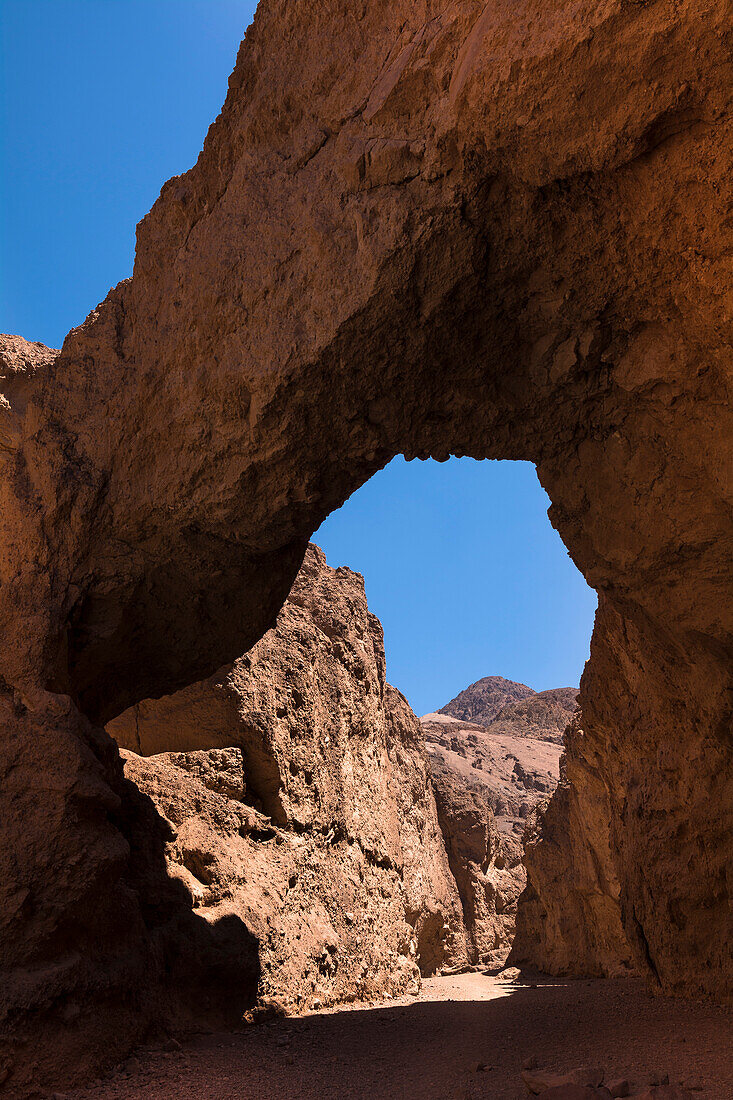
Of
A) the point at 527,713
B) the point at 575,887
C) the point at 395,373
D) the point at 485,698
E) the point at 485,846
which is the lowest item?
the point at 575,887

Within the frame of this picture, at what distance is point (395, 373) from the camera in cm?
450

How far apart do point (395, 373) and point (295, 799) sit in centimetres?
613

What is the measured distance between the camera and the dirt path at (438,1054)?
3.52 m

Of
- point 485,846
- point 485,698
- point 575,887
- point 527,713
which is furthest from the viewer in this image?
point 485,698

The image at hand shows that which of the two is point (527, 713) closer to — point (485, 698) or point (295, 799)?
point (485, 698)

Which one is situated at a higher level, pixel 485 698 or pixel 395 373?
pixel 485 698

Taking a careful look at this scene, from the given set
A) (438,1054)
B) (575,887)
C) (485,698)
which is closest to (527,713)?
(485,698)

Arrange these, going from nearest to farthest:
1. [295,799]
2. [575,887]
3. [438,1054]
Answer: [438,1054] < [295,799] < [575,887]

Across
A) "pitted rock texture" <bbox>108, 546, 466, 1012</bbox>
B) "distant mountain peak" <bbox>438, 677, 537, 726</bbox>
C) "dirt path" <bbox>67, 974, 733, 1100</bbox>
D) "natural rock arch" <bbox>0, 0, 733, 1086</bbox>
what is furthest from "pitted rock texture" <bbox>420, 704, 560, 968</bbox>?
"distant mountain peak" <bbox>438, 677, 537, 726</bbox>

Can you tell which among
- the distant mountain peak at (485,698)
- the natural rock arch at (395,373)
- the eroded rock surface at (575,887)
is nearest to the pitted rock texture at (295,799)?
the natural rock arch at (395,373)

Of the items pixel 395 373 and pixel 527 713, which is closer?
pixel 395 373

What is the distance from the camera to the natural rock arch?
11.6ft

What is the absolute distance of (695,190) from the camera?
137 inches

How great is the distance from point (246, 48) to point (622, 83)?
3290 millimetres
